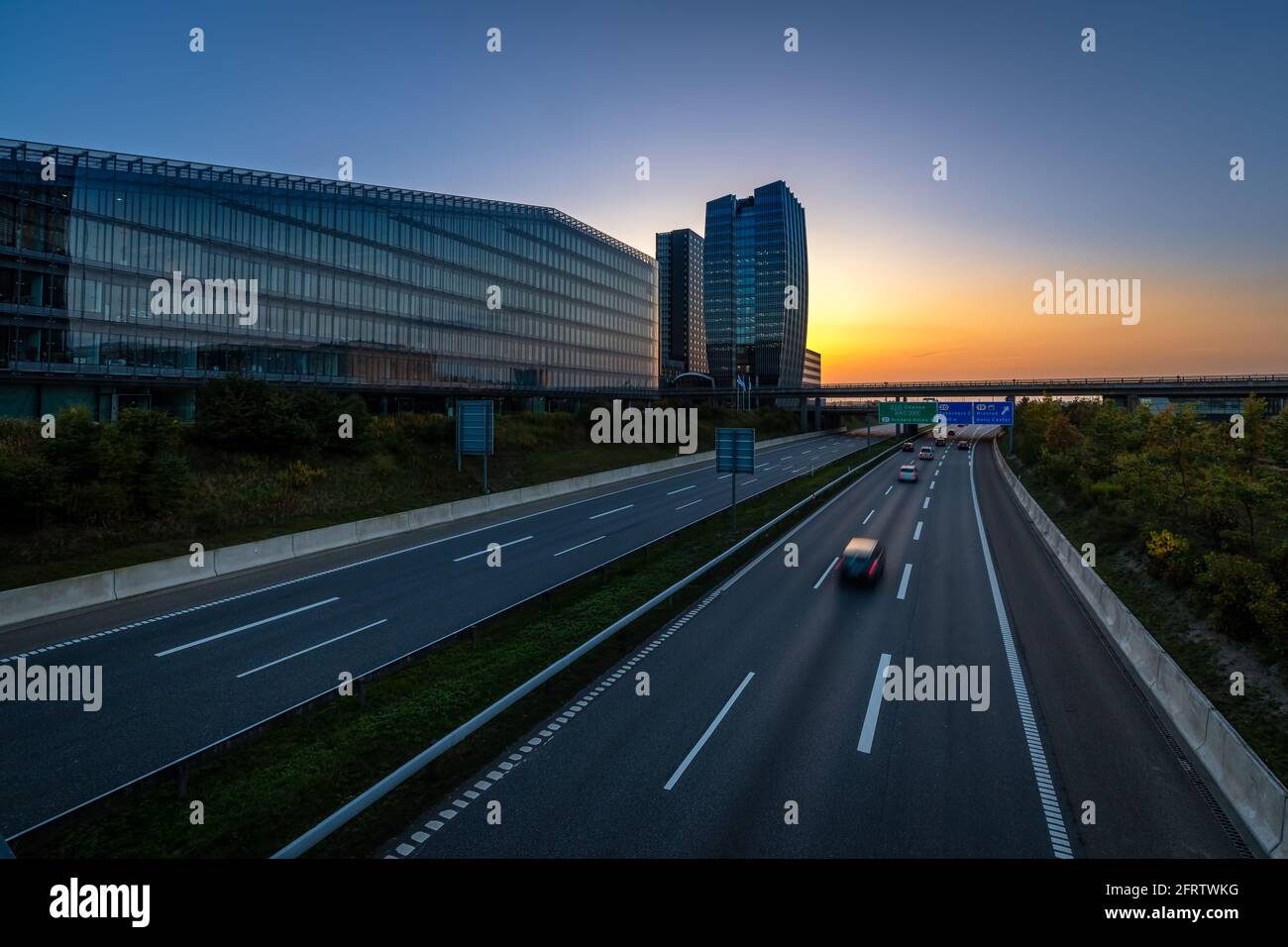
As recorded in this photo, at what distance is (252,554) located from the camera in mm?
24500

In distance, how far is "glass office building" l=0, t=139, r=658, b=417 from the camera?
49312mm

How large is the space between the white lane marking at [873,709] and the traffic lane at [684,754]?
0.20 metres

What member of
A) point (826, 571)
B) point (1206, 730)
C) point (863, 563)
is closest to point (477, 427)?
point (826, 571)

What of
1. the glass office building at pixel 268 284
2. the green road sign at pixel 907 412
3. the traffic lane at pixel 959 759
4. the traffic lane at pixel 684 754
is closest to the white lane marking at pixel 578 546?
the traffic lane at pixel 684 754

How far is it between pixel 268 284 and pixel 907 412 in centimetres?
7206

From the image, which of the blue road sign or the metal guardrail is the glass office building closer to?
the blue road sign

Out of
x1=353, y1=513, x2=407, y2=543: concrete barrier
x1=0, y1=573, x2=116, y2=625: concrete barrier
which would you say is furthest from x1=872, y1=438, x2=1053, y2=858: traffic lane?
x1=353, y1=513, x2=407, y2=543: concrete barrier

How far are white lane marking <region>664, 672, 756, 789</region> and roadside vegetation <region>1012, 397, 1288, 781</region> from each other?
8868mm

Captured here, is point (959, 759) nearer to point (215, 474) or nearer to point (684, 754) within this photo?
point (684, 754)

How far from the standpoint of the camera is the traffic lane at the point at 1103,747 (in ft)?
28.6

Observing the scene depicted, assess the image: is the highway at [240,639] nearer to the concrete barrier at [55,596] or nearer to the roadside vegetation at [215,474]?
the concrete barrier at [55,596]

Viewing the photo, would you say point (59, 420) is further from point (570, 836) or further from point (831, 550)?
point (831, 550)

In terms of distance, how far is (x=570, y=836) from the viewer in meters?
8.55

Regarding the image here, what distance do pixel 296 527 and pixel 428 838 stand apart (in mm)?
23496
